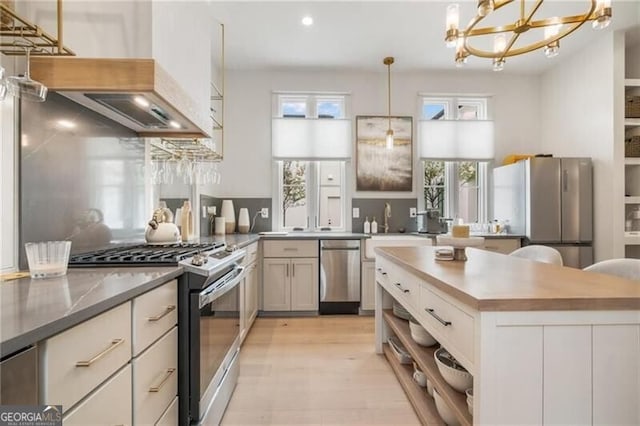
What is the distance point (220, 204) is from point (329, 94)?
2091 millimetres

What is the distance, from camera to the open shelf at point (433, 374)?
49.2 inches

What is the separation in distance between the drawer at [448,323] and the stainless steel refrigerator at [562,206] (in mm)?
2880

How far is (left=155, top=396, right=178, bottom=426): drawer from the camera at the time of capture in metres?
1.29

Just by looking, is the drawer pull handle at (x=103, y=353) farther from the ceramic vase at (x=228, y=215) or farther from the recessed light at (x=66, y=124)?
the ceramic vase at (x=228, y=215)

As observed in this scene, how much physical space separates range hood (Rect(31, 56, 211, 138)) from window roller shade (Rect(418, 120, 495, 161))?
3.50m

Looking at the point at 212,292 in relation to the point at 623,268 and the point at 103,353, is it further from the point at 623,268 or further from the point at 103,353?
the point at 623,268

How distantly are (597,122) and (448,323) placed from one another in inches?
153

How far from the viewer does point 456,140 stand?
4.46m

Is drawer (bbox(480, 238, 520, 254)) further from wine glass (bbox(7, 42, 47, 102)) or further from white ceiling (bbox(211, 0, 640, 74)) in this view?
wine glass (bbox(7, 42, 47, 102))

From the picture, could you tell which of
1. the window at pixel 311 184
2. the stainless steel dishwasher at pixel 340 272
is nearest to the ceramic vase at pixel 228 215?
the window at pixel 311 184

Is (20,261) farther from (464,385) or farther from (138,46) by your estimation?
(464,385)

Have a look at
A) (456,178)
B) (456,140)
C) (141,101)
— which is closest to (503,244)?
(456,178)

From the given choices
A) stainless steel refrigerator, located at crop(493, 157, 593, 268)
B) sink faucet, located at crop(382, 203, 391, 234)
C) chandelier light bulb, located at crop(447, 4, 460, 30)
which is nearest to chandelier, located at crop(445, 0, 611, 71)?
chandelier light bulb, located at crop(447, 4, 460, 30)

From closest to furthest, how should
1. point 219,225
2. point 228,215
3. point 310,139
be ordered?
point 219,225
point 228,215
point 310,139
